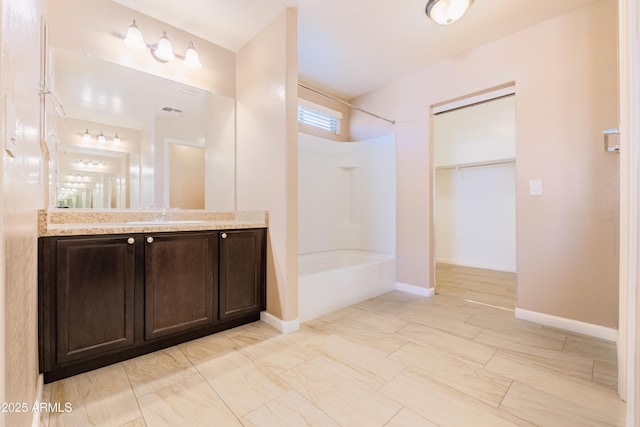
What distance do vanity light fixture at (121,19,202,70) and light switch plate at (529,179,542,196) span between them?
3.04 meters

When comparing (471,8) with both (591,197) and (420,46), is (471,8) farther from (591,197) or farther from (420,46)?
(591,197)

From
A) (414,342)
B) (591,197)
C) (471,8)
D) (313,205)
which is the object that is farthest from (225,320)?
(471,8)

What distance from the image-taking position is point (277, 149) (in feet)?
6.84

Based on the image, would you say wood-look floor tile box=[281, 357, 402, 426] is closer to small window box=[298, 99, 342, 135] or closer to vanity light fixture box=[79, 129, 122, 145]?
vanity light fixture box=[79, 129, 122, 145]

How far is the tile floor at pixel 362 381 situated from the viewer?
1.16 meters

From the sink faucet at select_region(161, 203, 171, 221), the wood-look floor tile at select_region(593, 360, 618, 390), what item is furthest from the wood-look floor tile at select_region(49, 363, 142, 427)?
the wood-look floor tile at select_region(593, 360, 618, 390)

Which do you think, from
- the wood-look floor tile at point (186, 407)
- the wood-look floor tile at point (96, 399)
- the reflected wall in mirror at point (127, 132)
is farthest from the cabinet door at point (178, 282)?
the reflected wall in mirror at point (127, 132)

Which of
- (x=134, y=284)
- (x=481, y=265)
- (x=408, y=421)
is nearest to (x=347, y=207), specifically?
(x=481, y=265)

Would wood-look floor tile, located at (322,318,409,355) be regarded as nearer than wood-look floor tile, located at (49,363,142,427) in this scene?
No

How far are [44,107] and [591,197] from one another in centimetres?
357

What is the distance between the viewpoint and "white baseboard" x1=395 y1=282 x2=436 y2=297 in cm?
287

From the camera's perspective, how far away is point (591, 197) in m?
1.97

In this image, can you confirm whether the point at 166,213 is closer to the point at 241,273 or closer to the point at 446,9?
the point at 241,273

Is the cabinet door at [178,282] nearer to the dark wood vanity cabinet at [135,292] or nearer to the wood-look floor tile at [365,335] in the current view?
the dark wood vanity cabinet at [135,292]
